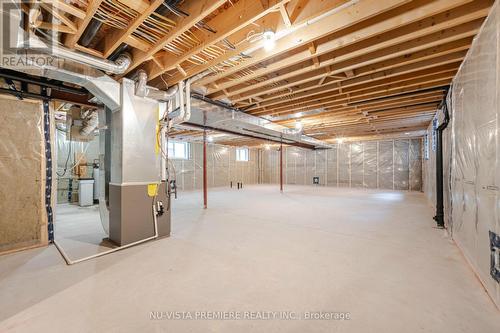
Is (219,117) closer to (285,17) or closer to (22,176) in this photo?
(285,17)

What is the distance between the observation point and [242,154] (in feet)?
43.0

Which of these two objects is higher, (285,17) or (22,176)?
(285,17)

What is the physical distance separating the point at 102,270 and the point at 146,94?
80.4 inches

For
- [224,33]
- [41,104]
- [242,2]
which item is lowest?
[41,104]

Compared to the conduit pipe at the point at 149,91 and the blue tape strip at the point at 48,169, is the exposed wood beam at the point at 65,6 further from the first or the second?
the blue tape strip at the point at 48,169

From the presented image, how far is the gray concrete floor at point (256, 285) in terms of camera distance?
1323 millimetres

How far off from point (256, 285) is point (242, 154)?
37.8ft

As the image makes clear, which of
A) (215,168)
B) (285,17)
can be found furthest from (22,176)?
(215,168)

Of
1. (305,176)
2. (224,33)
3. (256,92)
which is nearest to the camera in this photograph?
(224,33)

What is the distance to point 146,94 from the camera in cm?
276

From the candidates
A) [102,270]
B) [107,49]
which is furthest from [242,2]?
[102,270]

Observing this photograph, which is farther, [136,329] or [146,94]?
[146,94]

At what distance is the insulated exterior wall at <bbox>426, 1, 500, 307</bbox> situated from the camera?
1570mm

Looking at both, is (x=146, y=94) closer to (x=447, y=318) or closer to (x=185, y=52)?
(x=185, y=52)
